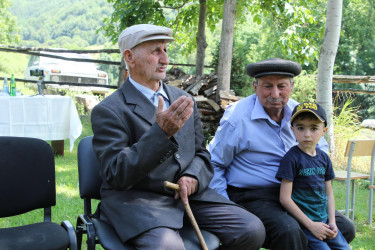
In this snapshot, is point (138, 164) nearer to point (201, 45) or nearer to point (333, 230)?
point (333, 230)

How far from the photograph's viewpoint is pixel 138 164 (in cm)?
213

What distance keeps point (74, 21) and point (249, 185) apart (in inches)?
4034

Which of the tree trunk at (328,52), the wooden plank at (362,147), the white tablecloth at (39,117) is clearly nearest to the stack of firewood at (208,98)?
the tree trunk at (328,52)

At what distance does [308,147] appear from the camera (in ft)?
8.59

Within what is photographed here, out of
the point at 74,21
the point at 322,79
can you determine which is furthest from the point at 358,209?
the point at 74,21

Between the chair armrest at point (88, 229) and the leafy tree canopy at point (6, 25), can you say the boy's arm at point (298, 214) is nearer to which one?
the chair armrest at point (88, 229)

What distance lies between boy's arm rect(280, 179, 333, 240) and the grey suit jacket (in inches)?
14.0

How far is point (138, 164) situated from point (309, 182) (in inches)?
42.8

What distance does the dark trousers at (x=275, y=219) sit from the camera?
242 centimetres

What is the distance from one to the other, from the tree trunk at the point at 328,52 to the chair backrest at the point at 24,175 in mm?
4722

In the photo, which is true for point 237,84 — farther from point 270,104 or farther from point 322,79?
point 270,104

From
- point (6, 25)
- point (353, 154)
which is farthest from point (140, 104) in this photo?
point (6, 25)

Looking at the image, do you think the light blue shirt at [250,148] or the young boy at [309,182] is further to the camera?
the light blue shirt at [250,148]

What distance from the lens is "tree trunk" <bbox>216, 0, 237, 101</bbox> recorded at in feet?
24.3
